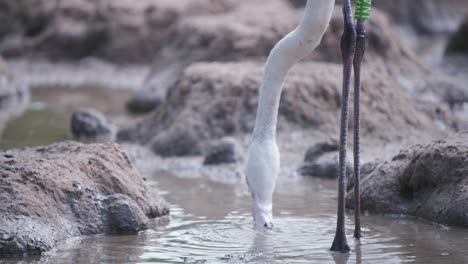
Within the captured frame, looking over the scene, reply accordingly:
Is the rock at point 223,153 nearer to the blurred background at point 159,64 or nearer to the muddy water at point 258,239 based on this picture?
the blurred background at point 159,64

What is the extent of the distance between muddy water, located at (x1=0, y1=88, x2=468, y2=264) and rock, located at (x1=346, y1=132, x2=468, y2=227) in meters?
0.12

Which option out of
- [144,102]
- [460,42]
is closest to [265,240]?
[144,102]

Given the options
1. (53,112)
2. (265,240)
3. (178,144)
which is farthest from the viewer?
(53,112)

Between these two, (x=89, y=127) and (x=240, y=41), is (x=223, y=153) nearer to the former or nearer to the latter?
(x=89, y=127)

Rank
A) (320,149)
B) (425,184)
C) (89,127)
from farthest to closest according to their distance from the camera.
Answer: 1. (89,127)
2. (320,149)
3. (425,184)

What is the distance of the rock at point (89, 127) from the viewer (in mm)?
12273

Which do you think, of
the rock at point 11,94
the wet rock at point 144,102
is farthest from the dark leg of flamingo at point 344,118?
the rock at point 11,94

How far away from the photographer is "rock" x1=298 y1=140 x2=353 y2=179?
962cm

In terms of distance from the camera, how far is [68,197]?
6.88m

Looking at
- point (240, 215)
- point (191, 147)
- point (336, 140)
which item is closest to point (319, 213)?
point (240, 215)

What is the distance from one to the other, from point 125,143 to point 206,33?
281 cm

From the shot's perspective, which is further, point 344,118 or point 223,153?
point 223,153

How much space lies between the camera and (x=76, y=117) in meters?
12.4

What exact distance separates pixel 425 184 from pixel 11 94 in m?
10.6
